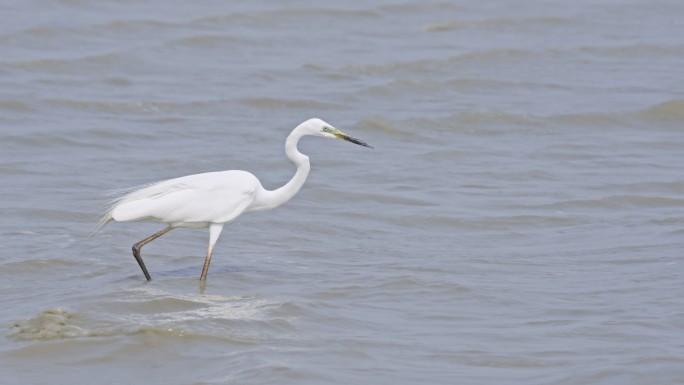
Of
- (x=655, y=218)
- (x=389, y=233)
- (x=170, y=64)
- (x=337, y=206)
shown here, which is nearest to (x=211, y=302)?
(x=389, y=233)

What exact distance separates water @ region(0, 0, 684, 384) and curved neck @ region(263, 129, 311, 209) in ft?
1.61

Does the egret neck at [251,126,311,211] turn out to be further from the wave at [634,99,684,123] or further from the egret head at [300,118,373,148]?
the wave at [634,99,684,123]

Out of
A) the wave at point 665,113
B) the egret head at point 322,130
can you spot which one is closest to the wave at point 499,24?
the wave at point 665,113

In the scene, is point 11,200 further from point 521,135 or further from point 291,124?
point 521,135

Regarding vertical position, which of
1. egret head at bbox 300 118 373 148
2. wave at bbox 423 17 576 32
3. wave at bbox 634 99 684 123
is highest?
egret head at bbox 300 118 373 148

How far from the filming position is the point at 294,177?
882 cm

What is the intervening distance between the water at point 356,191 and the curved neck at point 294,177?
19.3 inches

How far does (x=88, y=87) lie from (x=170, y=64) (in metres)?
1.99

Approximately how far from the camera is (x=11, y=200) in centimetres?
1050

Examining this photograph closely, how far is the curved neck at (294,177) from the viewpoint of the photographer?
28.6ft

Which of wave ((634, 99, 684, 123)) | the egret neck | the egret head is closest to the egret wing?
the egret neck

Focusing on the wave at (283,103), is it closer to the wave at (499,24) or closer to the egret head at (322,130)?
the wave at (499,24)

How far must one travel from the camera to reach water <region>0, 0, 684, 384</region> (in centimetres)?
675

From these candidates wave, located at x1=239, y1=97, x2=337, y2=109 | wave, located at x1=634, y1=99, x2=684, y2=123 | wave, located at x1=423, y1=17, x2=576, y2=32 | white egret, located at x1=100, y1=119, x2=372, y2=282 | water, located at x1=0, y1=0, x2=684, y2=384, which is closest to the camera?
water, located at x1=0, y1=0, x2=684, y2=384
